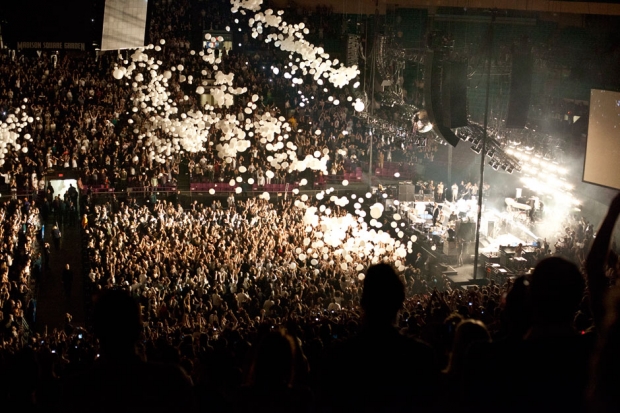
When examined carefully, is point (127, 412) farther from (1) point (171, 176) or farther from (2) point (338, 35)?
(2) point (338, 35)

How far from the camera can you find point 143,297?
11.5 meters

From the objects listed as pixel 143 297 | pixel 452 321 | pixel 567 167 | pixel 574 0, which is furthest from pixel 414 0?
pixel 452 321

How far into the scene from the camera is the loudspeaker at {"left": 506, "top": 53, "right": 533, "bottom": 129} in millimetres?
13875

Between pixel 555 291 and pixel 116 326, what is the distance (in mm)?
1435

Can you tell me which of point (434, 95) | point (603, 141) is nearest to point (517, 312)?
point (434, 95)

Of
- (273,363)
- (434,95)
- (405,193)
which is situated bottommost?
(273,363)

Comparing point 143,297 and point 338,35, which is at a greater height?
point 338,35

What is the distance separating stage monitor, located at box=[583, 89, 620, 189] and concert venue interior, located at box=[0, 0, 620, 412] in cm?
5

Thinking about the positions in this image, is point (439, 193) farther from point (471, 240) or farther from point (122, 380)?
point (122, 380)

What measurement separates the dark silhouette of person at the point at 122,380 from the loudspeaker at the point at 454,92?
11659 millimetres

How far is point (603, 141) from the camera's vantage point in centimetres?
1408

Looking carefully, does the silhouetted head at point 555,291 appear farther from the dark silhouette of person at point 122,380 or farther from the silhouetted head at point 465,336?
the dark silhouette of person at point 122,380

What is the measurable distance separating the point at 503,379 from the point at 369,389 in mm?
422

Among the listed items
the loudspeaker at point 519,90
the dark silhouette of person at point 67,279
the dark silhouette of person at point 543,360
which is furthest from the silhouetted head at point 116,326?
the loudspeaker at point 519,90
